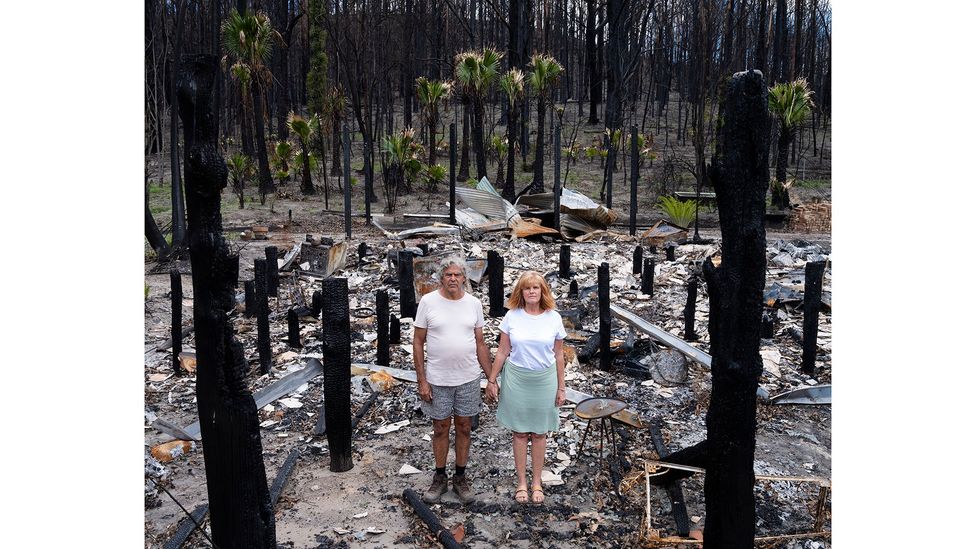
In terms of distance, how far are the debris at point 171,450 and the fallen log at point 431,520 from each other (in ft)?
5.89

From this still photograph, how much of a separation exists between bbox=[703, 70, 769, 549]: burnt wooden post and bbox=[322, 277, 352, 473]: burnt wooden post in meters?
2.36

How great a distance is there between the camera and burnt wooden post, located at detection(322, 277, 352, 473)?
505 centimetres

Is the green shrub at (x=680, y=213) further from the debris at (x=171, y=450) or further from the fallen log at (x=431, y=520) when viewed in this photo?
the fallen log at (x=431, y=520)

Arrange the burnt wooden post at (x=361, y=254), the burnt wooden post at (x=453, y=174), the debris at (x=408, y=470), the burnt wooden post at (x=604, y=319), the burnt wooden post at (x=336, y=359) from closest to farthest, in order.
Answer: the burnt wooden post at (x=336, y=359)
the debris at (x=408, y=470)
the burnt wooden post at (x=604, y=319)
the burnt wooden post at (x=361, y=254)
the burnt wooden post at (x=453, y=174)

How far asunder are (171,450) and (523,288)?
2.85 meters

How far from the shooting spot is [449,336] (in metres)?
4.46

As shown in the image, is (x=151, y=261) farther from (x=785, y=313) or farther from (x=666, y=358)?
(x=785, y=313)

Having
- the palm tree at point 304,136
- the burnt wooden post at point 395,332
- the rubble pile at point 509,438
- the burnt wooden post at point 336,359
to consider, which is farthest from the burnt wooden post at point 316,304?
the palm tree at point 304,136

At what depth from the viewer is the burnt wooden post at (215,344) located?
10.6ft

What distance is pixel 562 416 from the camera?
6.22 m

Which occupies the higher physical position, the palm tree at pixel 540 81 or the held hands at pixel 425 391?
the palm tree at pixel 540 81

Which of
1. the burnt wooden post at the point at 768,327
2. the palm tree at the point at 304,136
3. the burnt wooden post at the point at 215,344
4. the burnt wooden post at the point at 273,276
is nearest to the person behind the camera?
the burnt wooden post at the point at 215,344

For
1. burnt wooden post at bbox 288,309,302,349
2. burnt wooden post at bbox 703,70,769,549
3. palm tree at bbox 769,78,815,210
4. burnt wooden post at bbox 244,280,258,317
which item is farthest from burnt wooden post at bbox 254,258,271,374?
palm tree at bbox 769,78,815,210

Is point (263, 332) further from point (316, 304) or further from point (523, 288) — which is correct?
point (523, 288)
